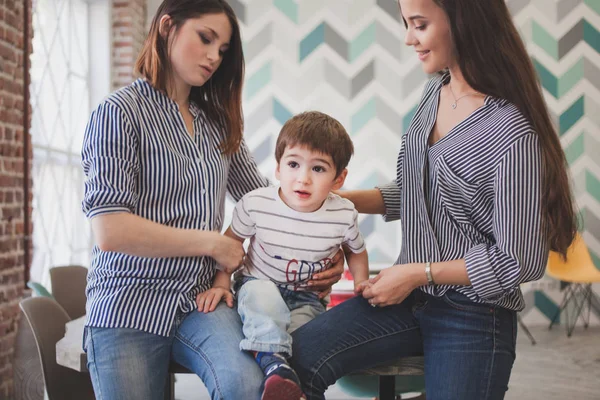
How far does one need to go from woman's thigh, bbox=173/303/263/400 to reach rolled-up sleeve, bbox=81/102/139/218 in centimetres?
32

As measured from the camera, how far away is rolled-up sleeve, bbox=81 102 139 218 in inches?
55.9

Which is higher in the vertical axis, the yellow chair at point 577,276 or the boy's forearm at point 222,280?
the boy's forearm at point 222,280

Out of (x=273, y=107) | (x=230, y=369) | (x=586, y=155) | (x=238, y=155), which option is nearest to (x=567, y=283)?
(x=586, y=155)

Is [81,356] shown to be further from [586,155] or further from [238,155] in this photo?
[586,155]

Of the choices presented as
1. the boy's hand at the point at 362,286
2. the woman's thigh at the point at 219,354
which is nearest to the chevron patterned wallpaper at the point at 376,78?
the boy's hand at the point at 362,286

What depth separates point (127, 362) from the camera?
1385 mm

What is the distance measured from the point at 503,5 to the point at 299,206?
0.71 m

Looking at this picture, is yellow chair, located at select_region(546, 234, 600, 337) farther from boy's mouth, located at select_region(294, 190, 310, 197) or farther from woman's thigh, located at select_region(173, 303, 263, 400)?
woman's thigh, located at select_region(173, 303, 263, 400)

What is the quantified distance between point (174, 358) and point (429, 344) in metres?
0.61

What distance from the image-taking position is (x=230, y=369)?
1.33 meters

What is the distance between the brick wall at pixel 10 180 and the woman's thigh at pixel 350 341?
7.19ft

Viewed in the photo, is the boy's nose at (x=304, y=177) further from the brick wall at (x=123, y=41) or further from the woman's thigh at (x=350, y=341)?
the brick wall at (x=123, y=41)

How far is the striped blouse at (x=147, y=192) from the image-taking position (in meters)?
1.44

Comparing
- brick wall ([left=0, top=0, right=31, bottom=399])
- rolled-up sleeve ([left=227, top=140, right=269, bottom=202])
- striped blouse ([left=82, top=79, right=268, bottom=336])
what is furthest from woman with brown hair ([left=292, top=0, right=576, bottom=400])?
brick wall ([left=0, top=0, right=31, bottom=399])
